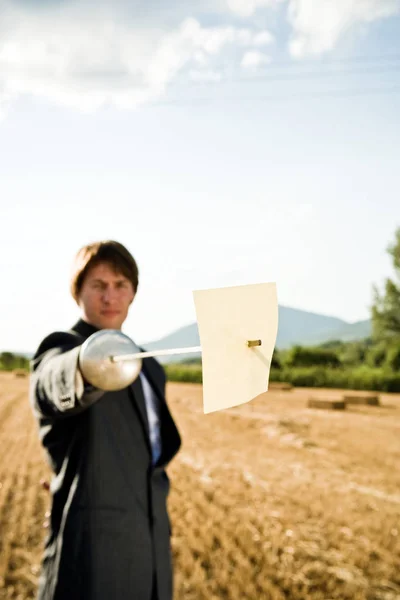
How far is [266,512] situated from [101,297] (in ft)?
14.6

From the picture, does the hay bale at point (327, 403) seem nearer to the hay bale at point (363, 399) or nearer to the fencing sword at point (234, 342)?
the hay bale at point (363, 399)

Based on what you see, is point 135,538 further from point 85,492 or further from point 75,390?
point 75,390

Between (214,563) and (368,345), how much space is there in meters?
28.0

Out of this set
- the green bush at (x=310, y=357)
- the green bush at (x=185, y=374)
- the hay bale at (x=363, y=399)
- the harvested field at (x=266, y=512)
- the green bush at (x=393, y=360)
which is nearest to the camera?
the harvested field at (x=266, y=512)

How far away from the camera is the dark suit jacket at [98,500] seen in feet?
6.36

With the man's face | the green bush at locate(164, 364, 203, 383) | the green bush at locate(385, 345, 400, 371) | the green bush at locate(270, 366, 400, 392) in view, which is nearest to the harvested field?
the man's face

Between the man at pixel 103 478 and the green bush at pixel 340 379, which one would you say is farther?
the green bush at pixel 340 379

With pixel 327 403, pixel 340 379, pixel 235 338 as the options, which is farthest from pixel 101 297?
pixel 340 379

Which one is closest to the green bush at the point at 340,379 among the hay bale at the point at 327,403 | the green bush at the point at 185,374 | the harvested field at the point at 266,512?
the green bush at the point at 185,374

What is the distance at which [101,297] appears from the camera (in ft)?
6.95

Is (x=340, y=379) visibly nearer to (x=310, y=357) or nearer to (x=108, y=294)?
(x=310, y=357)

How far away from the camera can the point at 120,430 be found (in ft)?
6.80

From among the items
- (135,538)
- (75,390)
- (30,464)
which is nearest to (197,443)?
(30,464)

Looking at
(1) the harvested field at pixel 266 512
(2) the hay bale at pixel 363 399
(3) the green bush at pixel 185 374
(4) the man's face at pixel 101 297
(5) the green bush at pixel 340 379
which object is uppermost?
(4) the man's face at pixel 101 297
